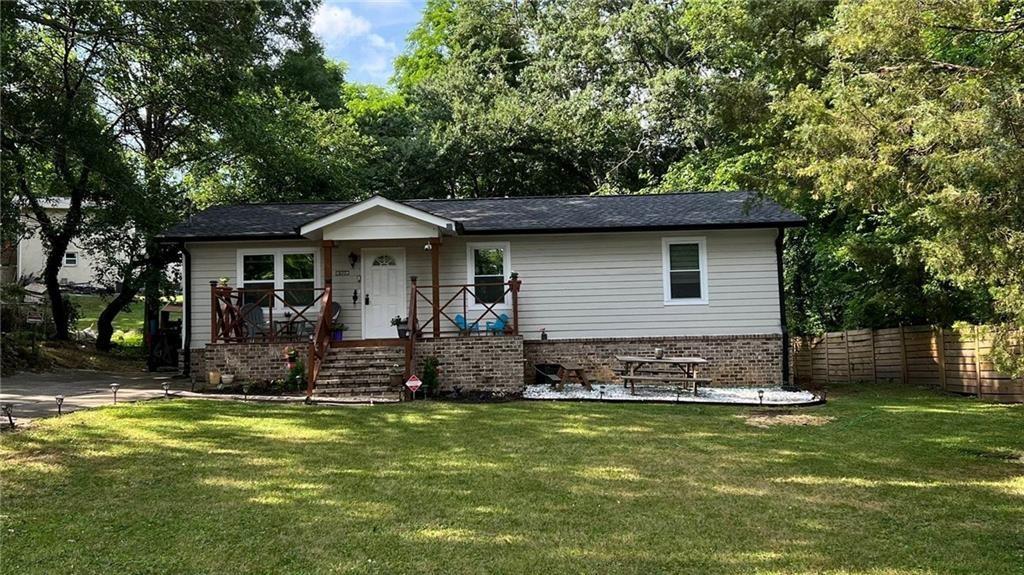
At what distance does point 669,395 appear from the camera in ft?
36.2

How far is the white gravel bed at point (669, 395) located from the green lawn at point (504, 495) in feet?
6.14

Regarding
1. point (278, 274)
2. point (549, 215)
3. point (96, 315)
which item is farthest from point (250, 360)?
point (96, 315)

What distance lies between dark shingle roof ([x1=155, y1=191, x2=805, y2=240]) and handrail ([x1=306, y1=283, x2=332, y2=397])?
172 cm

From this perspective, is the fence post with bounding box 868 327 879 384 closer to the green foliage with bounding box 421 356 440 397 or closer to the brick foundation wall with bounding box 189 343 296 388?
the green foliage with bounding box 421 356 440 397

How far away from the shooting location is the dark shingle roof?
12766mm

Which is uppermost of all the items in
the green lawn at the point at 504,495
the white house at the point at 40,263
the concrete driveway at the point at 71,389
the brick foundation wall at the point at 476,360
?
the white house at the point at 40,263

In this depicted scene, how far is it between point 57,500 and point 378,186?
19.7m

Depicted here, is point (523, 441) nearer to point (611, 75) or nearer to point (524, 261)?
point (524, 261)

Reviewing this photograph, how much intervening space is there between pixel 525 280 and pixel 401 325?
268 centimetres

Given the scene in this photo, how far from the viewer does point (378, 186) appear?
942 inches

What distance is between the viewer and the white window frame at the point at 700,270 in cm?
1295

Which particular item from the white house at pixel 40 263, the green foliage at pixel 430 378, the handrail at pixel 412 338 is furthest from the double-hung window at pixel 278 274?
the white house at pixel 40 263

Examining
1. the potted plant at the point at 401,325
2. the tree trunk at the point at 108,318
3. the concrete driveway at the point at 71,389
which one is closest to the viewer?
the concrete driveway at the point at 71,389

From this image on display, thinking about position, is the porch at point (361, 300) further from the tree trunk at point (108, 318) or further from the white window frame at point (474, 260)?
the tree trunk at point (108, 318)
